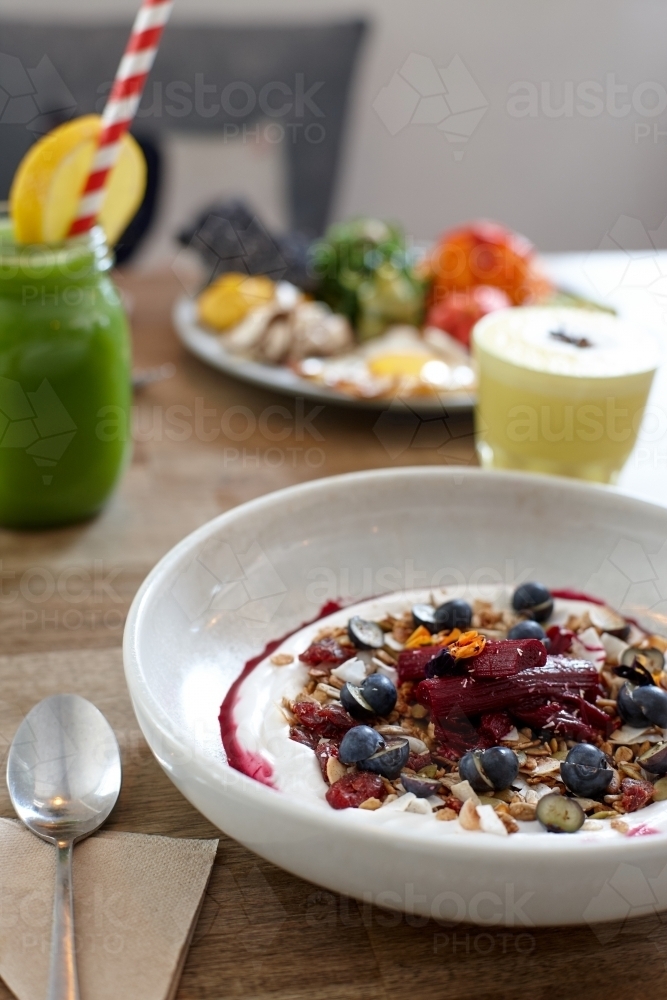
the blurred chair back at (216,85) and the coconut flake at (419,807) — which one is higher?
the coconut flake at (419,807)

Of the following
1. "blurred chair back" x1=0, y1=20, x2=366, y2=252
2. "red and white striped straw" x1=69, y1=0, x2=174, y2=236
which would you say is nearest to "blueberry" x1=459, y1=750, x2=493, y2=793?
"red and white striped straw" x1=69, y1=0, x2=174, y2=236

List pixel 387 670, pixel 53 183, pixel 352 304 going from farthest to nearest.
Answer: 1. pixel 352 304
2. pixel 53 183
3. pixel 387 670

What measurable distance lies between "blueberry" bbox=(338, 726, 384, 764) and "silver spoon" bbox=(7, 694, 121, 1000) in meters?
0.17

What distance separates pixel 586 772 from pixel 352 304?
3.82ft

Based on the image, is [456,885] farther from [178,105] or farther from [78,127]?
[178,105]

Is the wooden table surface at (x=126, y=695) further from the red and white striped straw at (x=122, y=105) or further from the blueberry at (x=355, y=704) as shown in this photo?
the red and white striped straw at (x=122, y=105)

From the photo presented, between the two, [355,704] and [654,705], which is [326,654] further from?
[654,705]

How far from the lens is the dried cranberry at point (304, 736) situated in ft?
2.38

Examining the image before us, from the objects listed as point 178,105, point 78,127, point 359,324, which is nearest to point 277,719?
point 78,127

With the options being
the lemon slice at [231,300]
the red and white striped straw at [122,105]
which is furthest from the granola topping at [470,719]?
the lemon slice at [231,300]

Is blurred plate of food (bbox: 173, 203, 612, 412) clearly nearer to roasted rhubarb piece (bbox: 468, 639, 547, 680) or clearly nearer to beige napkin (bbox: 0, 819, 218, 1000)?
roasted rhubarb piece (bbox: 468, 639, 547, 680)

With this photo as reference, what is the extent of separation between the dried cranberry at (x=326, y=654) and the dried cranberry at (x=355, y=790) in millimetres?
140

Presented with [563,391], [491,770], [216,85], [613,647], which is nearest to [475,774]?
[491,770]

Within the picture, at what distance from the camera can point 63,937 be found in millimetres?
608
